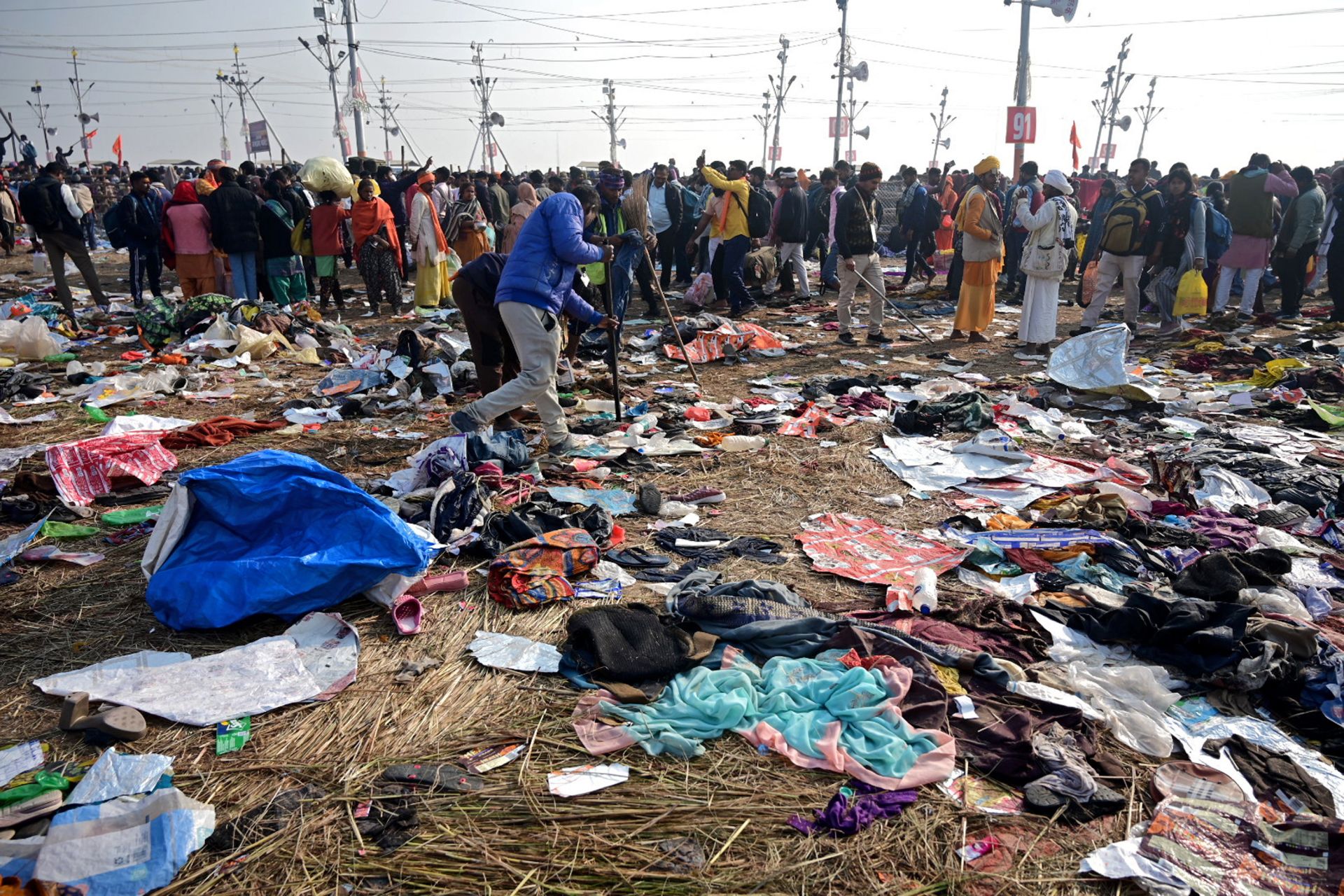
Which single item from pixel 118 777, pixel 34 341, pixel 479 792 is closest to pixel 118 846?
pixel 118 777

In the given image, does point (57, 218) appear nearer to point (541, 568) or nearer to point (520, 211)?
Result: point (520, 211)

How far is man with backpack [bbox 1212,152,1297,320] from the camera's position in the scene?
9695 mm

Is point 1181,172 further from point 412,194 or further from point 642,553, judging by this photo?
point 412,194

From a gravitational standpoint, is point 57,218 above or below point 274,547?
above

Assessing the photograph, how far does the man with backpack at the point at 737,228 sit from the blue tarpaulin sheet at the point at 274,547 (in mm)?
7948

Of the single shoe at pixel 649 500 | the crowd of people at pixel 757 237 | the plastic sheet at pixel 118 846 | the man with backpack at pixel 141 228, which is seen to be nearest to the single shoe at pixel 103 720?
the plastic sheet at pixel 118 846

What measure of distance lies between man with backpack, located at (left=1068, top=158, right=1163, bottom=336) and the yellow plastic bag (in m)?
0.44

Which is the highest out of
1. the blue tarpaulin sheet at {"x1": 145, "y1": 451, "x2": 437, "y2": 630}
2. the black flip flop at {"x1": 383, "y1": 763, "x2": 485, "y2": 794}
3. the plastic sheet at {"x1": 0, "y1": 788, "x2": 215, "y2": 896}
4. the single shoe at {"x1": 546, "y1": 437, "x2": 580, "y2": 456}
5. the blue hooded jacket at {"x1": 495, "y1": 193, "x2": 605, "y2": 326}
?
the blue hooded jacket at {"x1": 495, "y1": 193, "x2": 605, "y2": 326}

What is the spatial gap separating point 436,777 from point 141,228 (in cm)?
1071

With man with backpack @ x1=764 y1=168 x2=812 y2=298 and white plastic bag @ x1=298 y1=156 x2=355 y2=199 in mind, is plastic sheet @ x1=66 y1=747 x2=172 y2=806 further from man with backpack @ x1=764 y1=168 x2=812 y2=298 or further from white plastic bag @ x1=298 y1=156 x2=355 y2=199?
man with backpack @ x1=764 y1=168 x2=812 y2=298

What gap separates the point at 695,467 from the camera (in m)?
5.51

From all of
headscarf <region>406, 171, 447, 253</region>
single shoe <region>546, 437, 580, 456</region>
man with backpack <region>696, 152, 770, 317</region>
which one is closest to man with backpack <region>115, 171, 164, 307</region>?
headscarf <region>406, 171, 447, 253</region>

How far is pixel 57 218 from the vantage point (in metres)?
9.73

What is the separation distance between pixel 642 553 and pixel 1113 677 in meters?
2.10
